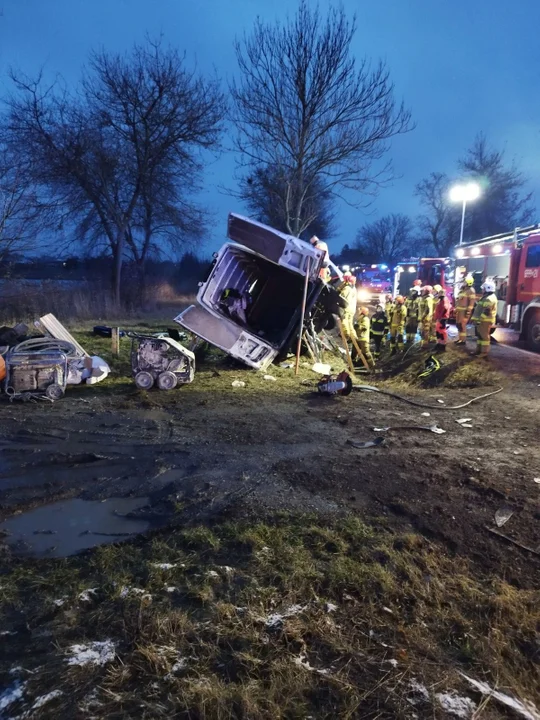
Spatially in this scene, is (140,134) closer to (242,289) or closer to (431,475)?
(242,289)

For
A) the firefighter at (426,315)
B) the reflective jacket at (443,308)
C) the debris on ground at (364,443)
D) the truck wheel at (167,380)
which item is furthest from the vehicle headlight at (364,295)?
the debris on ground at (364,443)

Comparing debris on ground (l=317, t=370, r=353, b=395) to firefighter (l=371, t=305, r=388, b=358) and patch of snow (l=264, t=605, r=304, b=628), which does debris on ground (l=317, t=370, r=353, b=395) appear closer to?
patch of snow (l=264, t=605, r=304, b=628)

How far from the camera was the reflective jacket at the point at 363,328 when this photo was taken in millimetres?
11789

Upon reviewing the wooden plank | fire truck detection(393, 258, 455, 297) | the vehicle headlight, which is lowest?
the wooden plank

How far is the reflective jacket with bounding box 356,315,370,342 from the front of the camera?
11789mm

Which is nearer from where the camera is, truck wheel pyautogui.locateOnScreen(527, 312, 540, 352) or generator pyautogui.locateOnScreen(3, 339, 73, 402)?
generator pyautogui.locateOnScreen(3, 339, 73, 402)

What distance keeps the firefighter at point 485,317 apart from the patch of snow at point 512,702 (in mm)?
9439

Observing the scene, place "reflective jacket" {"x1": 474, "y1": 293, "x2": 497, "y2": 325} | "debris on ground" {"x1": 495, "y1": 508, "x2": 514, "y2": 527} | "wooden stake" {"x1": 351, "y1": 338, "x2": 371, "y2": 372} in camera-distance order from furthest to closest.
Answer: "wooden stake" {"x1": 351, "y1": 338, "x2": 371, "y2": 372}, "reflective jacket" {"x1": 474, "y1": 293, "x2": 497, "y2": 325}, "debris on ground" {"x1": 495, "y1": 508, "x2": 514, "y2": 527}

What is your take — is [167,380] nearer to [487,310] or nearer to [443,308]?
[487,310]

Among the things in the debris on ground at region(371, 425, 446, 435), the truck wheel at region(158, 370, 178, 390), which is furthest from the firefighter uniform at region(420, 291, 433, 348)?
the truck wheel at region(158, 370, 178, 390)

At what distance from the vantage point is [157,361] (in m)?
8.40

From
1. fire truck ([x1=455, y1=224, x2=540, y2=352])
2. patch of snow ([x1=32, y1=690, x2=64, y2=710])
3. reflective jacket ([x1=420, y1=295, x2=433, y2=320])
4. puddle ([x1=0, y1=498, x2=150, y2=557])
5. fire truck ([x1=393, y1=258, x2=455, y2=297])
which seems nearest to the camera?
patch of snow ([x1=32, y1=690, x2=64, y2=710])

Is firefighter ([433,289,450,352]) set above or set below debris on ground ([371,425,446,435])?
above

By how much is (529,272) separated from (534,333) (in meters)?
1.83
